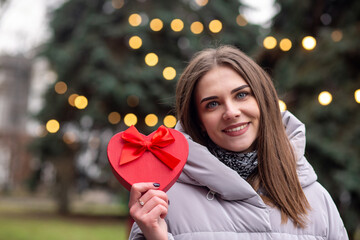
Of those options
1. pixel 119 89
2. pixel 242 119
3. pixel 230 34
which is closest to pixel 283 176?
pixel 242 119

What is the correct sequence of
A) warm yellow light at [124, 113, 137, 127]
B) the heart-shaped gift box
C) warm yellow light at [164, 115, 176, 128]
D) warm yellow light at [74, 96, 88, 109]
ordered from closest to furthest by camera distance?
the heart-shaped gift box < warm yellow light at [164, 115, 176, 128] < warm yellow light at [124, 113, 137, 127] < warm yellow light at [74, 96, 88, 109]

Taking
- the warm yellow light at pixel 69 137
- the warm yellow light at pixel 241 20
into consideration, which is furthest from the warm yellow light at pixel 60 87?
the warm yellow light at pixel 241 20

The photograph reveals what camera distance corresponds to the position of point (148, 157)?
1433 millimetres

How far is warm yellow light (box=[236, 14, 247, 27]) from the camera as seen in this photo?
393 inches

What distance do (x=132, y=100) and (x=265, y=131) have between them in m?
7.19

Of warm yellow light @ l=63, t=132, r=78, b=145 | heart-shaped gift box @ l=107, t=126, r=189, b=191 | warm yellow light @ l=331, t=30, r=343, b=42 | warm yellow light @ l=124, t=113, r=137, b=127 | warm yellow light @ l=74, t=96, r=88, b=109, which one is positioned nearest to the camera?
heart-shaped gift box @ l=107, t=126, r=189, b=191

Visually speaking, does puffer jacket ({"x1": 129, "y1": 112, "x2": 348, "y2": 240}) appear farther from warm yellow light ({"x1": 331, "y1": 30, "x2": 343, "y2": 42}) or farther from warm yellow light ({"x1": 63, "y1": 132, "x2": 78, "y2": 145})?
warm yellow light ({"x1": 63, "y1": 132, "x2": 78, "y2": 145})

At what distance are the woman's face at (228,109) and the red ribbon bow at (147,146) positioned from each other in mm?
236

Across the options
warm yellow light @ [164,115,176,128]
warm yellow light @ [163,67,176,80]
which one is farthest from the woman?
warm yellow light @ [163,67,176,80]

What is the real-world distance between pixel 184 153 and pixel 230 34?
8.65 metres

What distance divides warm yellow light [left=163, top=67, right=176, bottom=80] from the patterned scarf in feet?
22.4

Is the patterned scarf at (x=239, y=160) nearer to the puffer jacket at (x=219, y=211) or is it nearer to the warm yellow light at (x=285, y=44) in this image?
the puffer jacket at (x=219, y=211)

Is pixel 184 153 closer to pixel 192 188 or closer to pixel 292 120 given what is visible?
pixel 192 188

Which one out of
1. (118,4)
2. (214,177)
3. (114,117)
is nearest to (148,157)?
(214,177)
